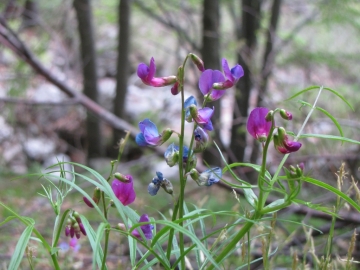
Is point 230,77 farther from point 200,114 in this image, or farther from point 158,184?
point 158,184

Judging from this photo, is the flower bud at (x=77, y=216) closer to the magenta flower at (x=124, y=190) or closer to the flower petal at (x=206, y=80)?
the magenta flower at (x=124, y=190)

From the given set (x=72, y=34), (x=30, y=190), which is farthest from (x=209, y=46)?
(x=72, y=34)

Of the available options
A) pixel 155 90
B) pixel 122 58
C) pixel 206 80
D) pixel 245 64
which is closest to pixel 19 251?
pixel 206 80

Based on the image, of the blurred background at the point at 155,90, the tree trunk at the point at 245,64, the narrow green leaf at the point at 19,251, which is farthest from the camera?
the tree trunk at the point at 245,64

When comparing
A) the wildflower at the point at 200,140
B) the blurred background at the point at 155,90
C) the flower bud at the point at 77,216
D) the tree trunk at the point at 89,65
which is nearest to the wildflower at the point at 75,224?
the flower bud at the point at 77,216

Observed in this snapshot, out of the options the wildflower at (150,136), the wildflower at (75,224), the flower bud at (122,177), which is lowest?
the wildflower at (75,224)

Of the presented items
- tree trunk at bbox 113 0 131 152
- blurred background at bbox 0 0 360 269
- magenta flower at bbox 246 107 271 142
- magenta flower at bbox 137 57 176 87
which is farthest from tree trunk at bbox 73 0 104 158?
magenta flower at bbox 246 107 271 142

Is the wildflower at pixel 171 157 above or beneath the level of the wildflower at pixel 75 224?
above

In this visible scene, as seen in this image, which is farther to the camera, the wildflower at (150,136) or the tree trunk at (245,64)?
the tree trunk at (245,64)
